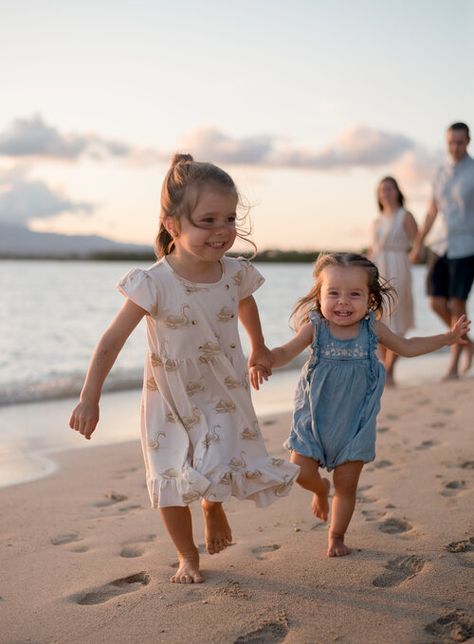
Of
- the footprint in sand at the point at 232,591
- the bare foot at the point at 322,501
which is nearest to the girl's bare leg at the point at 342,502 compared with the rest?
the bare foot at the point at 322,501

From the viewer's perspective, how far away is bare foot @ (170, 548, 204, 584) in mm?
Answer: 3168

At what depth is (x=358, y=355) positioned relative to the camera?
11.2ft

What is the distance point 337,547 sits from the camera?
338cm

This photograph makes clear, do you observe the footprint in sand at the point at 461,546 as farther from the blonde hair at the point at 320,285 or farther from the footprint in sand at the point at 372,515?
the blonde hair at the point at 320,285

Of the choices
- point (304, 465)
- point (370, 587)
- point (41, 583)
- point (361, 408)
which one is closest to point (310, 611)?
point (370, 587)

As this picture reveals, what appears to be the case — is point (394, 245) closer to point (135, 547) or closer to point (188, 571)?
point (135, 547)

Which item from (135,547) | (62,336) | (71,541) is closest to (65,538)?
(71,541)

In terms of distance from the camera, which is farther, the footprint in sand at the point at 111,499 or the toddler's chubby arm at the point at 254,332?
the footprint in sand at the point at 111,499

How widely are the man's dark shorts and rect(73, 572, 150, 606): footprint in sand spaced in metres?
5.98

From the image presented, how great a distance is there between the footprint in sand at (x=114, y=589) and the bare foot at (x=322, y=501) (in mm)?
776

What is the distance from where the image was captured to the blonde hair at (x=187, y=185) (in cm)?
317

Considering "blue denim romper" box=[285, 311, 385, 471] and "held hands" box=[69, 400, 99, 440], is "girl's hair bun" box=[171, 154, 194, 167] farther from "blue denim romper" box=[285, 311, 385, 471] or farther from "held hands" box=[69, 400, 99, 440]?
"held hands" box=[69, 400, 99, 440]

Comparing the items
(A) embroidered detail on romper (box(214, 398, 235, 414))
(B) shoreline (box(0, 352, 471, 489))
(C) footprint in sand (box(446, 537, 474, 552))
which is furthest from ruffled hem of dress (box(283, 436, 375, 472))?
(B) shoreline (box(0, 352, 471, 489))

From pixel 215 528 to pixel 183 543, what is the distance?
0.53 feet
